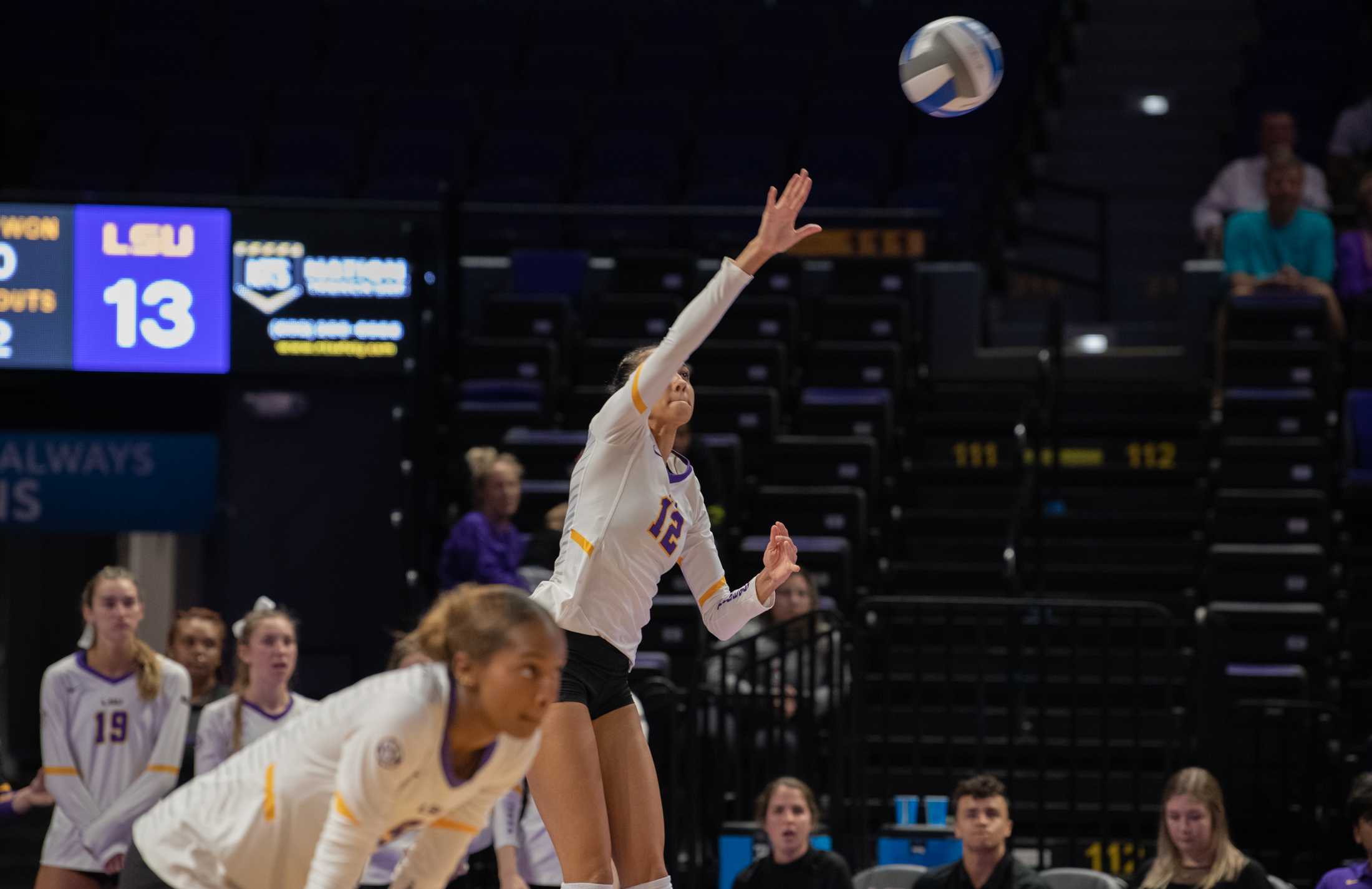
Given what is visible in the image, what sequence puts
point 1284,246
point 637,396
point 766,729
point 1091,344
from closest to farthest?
1. point 637,396
2. point 766,729
3. point 1284,246
4. point 1091,344

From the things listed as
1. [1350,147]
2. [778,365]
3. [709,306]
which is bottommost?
[709,306]

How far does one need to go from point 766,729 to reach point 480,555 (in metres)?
1.68

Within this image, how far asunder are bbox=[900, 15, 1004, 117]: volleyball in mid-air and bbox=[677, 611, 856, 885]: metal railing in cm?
266

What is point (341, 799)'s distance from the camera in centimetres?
378

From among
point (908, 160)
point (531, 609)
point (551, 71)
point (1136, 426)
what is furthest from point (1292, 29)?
point (531, 609)

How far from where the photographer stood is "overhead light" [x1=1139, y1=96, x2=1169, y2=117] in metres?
15.6

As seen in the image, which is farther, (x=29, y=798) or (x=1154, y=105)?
(x=1154, y=105)

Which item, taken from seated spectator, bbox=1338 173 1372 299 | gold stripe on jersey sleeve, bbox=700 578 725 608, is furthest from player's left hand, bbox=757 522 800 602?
seated spectator, bbox=1338 173 1372 299

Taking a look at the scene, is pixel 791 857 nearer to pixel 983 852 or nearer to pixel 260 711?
pixel 983 852

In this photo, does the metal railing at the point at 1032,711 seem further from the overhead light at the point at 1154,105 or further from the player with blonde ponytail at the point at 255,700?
the overhead light at the point at 1154,105

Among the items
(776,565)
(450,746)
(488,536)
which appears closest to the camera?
(450,746)

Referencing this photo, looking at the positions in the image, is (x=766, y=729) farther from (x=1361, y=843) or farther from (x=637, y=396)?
(x=637, y=396)

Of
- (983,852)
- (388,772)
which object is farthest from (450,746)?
(983,852)

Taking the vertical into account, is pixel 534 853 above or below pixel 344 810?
below
